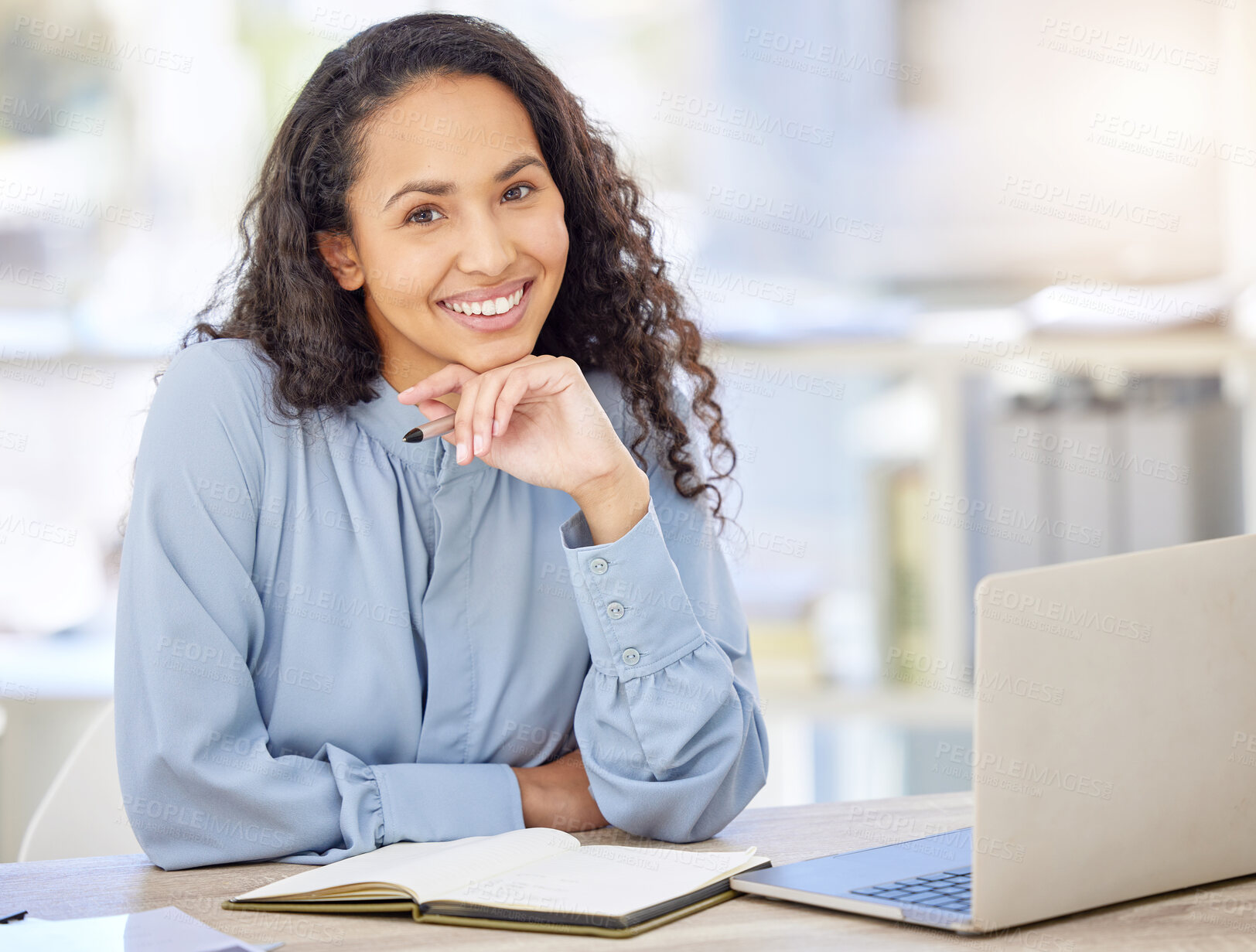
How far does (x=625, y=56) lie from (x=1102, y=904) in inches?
94.2

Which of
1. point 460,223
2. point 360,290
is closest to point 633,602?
point 460,223

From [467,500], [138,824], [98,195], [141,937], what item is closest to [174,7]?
[98,195]

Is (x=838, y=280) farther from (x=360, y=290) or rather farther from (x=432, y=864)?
(x=432, y=864)

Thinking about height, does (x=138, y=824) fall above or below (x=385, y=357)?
below

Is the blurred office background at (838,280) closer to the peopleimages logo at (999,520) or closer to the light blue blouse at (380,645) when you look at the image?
the peopleimages logo at (999,520)

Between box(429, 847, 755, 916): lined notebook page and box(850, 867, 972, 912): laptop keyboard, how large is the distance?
0.12 meters

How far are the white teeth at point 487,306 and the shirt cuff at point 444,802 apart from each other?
1.59 ft

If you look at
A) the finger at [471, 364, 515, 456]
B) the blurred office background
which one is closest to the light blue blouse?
the finger at [471, 364, 515, 456]

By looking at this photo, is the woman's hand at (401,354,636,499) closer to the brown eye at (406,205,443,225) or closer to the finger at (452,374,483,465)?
the finger at (452,374,483,465)

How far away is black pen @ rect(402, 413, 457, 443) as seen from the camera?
1280 millimetres

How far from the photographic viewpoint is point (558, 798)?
1.25 meters

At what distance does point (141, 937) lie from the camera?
86cm

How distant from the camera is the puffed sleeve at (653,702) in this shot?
47.7 inches

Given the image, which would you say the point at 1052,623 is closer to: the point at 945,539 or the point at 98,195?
the point at 945,539
